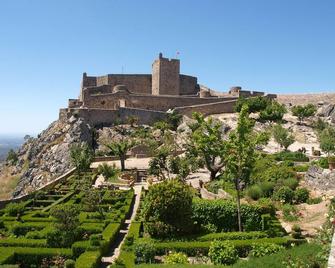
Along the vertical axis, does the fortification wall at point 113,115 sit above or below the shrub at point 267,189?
above

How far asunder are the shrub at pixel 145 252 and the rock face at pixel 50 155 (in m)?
31.8

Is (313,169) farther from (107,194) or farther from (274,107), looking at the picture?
(274,107)

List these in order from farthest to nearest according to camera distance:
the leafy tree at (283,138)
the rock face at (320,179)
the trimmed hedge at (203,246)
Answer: the leafy tree at (283,138), the rock face at (320,179), the trimmed hedge at (203,246)

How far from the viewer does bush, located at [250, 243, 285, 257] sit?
18719 millimetres

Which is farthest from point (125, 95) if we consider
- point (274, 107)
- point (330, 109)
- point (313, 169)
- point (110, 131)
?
point (313, 169)

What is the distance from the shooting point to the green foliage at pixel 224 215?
23.2 meters

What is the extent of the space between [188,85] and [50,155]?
97.9ft

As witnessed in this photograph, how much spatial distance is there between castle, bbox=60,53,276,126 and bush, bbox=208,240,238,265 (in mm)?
42102

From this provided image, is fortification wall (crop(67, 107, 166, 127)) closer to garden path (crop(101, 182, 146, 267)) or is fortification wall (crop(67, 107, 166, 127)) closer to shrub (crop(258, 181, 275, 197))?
garden path (crop(101, 182, 146, 267))

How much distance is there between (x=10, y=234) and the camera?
74.5 ft

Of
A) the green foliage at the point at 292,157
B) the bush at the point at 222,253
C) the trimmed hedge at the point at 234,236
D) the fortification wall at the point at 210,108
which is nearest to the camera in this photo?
the bush at the point at 222,253

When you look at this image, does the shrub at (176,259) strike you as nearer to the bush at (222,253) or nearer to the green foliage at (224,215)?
the bush at (222,253)

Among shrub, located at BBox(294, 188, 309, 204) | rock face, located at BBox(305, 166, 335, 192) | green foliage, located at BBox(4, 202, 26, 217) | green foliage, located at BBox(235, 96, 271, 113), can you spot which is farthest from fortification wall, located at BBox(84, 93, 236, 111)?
shrub, located at BBox(294, 188, 309, 204)

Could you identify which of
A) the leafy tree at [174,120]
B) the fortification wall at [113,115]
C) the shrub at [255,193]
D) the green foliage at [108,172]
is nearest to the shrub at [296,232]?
the shrub at [255,193]
